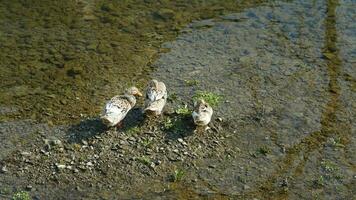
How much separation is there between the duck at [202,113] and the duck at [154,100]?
465 mm

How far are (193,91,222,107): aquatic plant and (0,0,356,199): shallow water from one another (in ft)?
0.36

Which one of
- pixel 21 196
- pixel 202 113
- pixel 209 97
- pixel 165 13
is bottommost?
pixel 21 196

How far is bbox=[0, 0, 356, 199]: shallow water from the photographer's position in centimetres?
736

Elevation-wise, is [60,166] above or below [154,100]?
below

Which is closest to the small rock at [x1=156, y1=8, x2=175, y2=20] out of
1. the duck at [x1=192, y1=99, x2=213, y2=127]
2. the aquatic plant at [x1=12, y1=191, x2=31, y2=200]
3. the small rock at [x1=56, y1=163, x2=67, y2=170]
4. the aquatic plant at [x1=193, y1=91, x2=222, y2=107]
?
the aquatic plant at [x1=193, y1=91, x2=222, y2=107]

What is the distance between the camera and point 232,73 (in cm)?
923

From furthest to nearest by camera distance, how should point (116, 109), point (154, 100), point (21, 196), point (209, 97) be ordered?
1. point (209, 97)
2. point (154, 100)
3. point (116, 109)
4. point (21, 196)

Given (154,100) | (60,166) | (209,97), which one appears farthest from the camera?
(209,97)

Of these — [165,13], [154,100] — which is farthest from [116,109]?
[165,13]

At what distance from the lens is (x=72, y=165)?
7246 mm

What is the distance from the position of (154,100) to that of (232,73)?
6.09 feet

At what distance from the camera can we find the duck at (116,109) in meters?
7.44

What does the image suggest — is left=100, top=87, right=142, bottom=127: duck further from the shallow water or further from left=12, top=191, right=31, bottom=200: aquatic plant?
left=12, top=191, right=31, bottom=200: aquatic plant

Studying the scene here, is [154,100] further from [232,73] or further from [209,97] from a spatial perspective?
[232,73]
